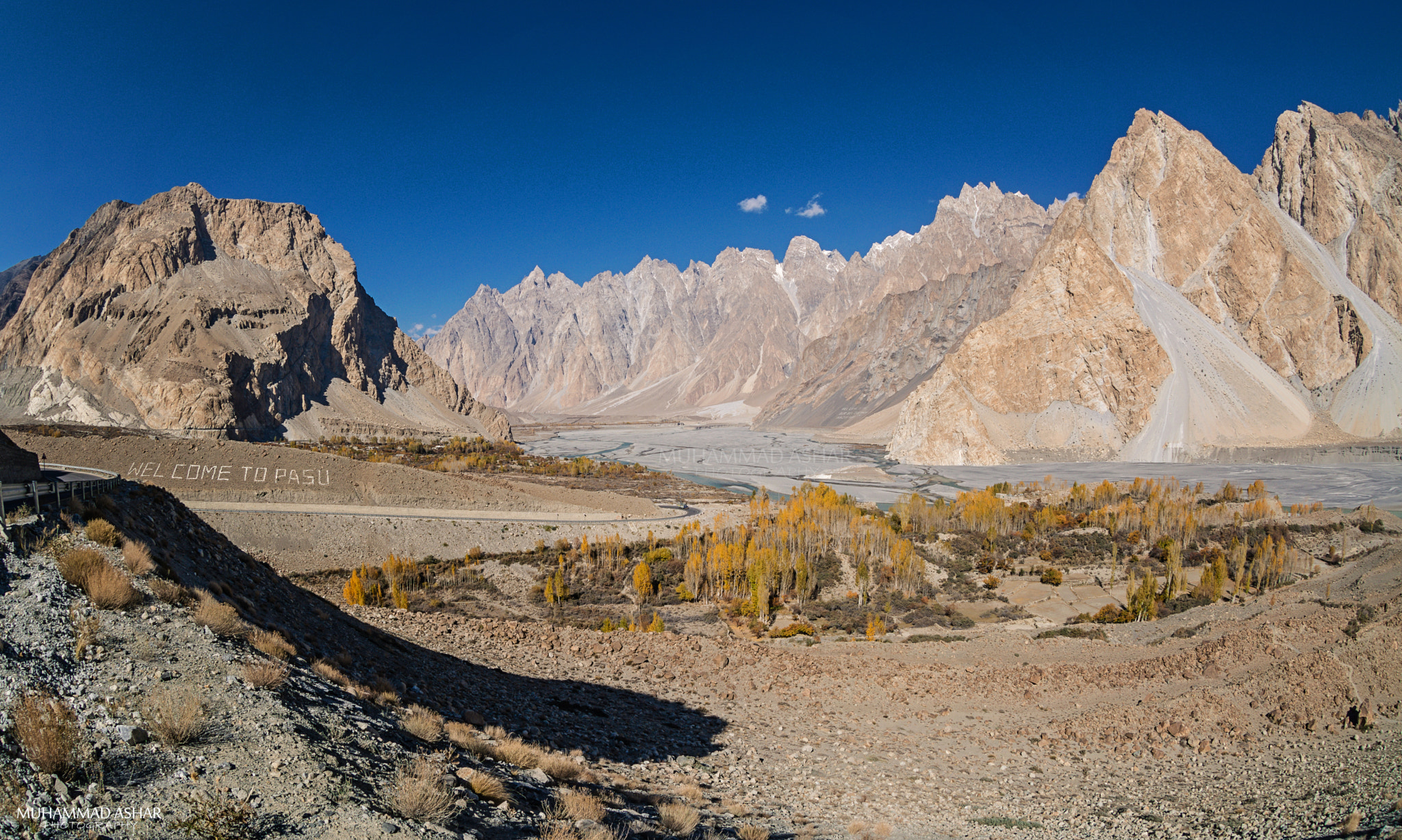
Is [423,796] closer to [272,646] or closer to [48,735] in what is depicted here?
[48,735]

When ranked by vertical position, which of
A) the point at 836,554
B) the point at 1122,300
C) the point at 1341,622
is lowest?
the point at 836,554

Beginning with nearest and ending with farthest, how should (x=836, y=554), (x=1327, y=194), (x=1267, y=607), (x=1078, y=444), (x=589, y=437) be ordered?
(x=1267, y=607)
(x=836, y=554)
(x=1078, y=444)
(x=1327, y=194)
(x=589, y=437)

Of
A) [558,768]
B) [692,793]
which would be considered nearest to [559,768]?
[558,768]

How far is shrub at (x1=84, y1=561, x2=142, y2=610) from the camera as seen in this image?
7.61m

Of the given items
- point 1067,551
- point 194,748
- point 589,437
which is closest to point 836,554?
point 1067,551

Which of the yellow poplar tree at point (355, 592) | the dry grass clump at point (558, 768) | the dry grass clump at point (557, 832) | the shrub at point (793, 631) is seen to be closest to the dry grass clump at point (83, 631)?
the dry grass clump at point (557, 832)

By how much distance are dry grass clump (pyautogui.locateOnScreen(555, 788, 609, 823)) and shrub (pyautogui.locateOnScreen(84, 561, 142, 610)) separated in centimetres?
527

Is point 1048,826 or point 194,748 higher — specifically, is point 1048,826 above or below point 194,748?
below

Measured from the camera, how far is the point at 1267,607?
2331 cm

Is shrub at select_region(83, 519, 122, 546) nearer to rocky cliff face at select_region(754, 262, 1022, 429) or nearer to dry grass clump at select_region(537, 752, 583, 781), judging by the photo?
dry grass clump at select_region(537, 752, 583, 781)

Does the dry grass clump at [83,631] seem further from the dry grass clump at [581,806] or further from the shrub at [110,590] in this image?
the dry grass clump at [581,806]

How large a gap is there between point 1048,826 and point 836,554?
32.7 m

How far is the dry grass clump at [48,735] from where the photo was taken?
5.04 meters

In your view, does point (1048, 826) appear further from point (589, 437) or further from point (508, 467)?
point (589, 437)
